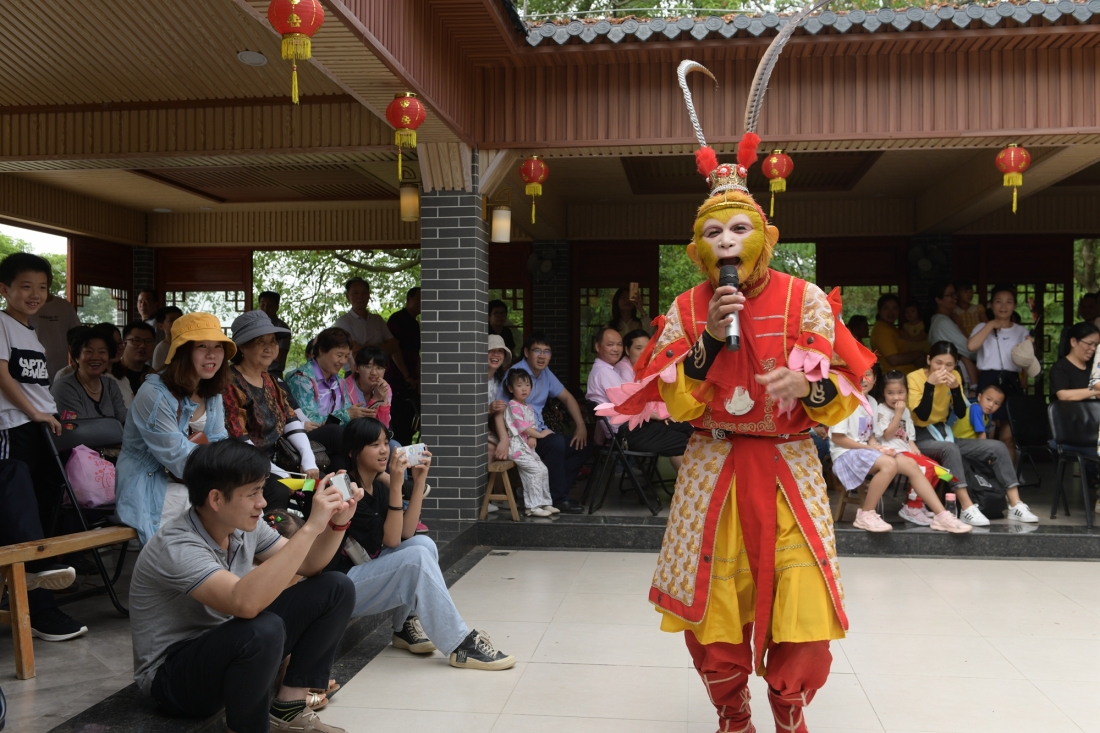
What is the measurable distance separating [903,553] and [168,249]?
28.9 ft

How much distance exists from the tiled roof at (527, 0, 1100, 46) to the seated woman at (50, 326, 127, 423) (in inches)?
116

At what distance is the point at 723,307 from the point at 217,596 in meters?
1.51

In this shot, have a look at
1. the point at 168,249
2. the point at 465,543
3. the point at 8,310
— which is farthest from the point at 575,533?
the point at 168,249

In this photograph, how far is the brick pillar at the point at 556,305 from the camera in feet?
33.3

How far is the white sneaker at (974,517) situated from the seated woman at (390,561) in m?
3.47

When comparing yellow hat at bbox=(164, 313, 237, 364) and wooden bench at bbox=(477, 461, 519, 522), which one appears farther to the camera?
wooden bench at bbox=(477, 461, 519, 522)

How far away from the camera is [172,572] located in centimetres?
256

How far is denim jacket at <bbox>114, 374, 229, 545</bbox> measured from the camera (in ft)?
11.6

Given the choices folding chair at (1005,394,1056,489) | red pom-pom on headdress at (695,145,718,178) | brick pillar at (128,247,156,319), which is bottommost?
folding chair at (1005,394,1056,489)

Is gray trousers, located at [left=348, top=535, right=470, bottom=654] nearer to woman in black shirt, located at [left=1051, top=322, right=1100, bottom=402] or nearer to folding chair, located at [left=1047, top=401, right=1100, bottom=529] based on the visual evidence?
folding chair, located at [left=1047, top=401, right=1100, bottom=529]

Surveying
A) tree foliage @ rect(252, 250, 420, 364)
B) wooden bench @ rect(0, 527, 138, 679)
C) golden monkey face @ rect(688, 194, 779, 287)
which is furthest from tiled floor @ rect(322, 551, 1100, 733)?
tree foliage @ rect(252, 250, 420, 364)

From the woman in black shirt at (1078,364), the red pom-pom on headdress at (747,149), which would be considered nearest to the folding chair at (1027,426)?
the woman in black shirt at (1078,364)

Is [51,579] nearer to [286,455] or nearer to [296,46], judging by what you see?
[286,455]

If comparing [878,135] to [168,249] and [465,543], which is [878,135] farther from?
[168,249]
